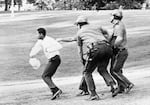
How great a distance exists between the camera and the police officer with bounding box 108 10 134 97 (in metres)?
9.98

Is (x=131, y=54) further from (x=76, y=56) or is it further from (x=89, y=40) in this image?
(x=89, y=40)

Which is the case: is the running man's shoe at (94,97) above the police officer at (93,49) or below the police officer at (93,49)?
below

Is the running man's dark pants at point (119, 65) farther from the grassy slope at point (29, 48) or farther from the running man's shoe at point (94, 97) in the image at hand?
the grassy slope at point (29, 48)

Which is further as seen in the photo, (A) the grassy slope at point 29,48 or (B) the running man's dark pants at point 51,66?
(A) the grassy slope at point 29,48

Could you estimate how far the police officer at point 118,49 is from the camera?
998 centimetres

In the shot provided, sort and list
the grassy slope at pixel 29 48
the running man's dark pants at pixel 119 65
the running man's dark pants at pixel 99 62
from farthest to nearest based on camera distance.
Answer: the grassy slope at pixel 29 48
the running man's dark pants at pixel 119 65
the running man's dark pants at pixel 99 62

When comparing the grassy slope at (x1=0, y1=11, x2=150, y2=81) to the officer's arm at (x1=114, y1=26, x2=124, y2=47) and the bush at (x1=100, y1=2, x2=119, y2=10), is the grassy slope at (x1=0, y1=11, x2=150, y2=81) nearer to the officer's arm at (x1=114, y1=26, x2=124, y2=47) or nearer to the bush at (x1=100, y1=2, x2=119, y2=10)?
the officer's arm at (x1=114, y1=26, x2=124, y2=47)

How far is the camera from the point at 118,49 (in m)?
10.1

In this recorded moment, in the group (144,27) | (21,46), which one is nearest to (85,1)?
(144,27)

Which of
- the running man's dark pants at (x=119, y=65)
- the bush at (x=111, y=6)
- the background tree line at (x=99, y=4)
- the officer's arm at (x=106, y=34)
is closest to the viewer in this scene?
the officer's arm at (x=106, y=34)

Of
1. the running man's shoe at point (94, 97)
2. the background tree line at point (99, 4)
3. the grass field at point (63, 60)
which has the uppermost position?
the running man's shoe at point (94, 97)

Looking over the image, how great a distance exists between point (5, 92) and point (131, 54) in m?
10.2

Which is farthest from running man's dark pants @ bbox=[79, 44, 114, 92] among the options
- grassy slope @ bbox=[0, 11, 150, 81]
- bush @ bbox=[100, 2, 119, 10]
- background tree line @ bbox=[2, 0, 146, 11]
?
bush @ bbox=[100, 2, 119, 10]

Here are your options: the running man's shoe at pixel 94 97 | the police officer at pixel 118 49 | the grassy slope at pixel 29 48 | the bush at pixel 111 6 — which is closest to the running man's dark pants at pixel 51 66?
the running man's shoe at pixel 94 97
